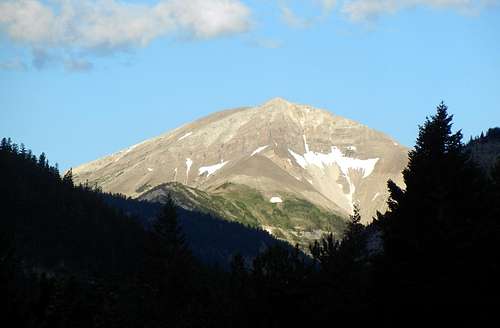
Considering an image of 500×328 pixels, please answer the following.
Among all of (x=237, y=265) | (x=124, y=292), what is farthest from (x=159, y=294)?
(x=124, y=292)

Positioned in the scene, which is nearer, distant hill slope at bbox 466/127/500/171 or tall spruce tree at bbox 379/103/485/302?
tall spruce tree at bbox 379/103/485/302

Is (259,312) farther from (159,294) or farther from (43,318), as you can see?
(159,294)

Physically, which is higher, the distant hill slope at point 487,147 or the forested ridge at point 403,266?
the distant hill slope at point 487,147

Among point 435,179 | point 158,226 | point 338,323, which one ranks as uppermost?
point 158,226

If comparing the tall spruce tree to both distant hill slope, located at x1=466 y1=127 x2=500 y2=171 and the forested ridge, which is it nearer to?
the forested ridge

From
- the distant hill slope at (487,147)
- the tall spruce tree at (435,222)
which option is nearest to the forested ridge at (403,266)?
the tall spruce tree at (435,222)

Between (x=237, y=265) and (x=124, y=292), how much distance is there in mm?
80657

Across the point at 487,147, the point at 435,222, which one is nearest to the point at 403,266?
the point at 435,222

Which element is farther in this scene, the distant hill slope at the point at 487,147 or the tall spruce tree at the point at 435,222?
the distant hill slope at the point at 487,147

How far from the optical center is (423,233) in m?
35.8

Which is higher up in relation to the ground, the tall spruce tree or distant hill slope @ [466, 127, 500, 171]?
distant hill slope @ [466, 127, 500, 171]

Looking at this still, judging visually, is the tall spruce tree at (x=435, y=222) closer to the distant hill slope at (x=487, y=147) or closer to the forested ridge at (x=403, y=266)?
the forested ridge at (x=403, y=266)

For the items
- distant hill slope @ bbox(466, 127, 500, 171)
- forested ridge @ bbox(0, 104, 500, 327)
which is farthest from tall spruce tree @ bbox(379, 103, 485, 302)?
distant hill slope @ bbox(466, 127, 500, 171)

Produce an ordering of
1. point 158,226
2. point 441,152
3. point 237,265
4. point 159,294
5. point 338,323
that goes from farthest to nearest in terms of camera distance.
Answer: point 158,226
point 159,294
point 237,265
point 338,323
point 441,152
